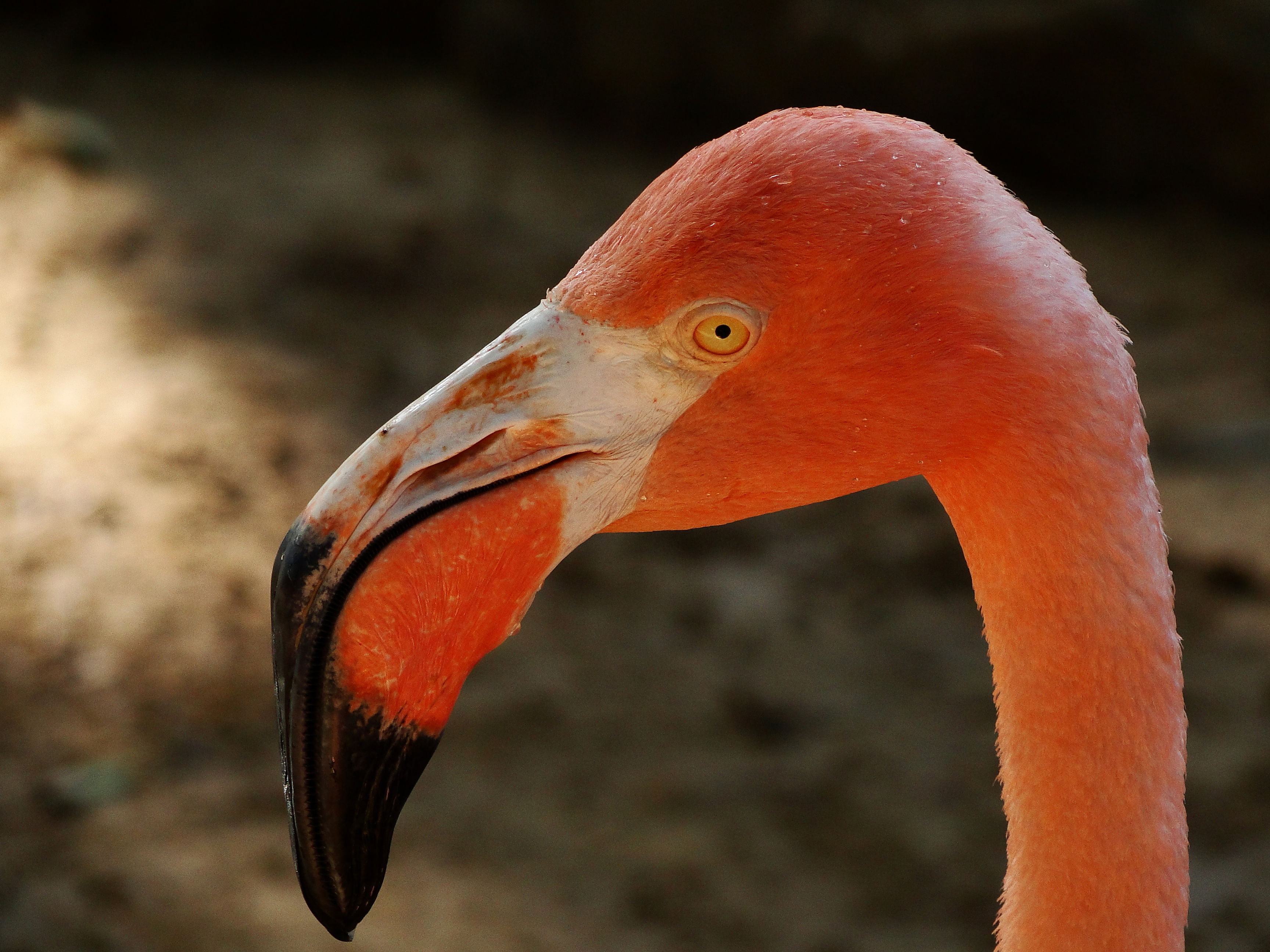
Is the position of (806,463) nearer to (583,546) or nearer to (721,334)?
(721,334)

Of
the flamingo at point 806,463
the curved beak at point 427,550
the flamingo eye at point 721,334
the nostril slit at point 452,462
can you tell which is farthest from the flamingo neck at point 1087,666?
the nostril slit at point 452,462

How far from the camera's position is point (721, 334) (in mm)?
1564

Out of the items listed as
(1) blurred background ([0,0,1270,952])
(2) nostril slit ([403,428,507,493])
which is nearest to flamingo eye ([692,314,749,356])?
(2) nostril slit ([403,428,507,493])

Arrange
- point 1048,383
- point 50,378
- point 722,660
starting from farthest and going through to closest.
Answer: point 50,378 < point 722,660 < point 1048,383

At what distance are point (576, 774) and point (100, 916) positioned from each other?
1483 mm

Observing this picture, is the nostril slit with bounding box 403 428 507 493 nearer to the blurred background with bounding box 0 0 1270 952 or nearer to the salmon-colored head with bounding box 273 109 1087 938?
the salmon-colored head with bounding box 273 109 1087 938

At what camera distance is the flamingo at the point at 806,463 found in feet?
4.92

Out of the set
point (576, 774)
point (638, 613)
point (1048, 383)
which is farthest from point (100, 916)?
point (1048, 383)

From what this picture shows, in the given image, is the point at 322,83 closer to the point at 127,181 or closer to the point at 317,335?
the point at 127,181

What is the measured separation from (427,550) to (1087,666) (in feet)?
2.71

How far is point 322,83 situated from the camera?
8.59m

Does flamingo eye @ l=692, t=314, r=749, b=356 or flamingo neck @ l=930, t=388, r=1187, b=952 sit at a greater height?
flamingo eye @ l=692, t=314, r=749, b=356

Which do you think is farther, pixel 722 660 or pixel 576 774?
pixel 722 660

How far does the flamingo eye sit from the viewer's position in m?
1.55
